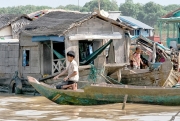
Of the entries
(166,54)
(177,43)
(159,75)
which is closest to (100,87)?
(159,75)

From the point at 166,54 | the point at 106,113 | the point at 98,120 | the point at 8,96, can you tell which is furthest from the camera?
the point at 166,54

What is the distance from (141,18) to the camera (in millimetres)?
71438

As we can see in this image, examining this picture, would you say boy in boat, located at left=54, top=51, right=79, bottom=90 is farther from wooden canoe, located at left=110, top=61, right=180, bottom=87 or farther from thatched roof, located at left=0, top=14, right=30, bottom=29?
thatched roof, located at left=0, top=14, right=30, bottom=29

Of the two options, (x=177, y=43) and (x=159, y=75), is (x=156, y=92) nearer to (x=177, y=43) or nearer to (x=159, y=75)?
(x=159, y=75)

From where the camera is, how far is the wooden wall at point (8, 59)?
17.8 meters

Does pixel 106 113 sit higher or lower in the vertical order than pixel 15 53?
lower

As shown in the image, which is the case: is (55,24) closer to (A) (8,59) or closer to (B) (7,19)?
(A) (8,59)

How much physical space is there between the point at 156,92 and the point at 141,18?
60.0 meters

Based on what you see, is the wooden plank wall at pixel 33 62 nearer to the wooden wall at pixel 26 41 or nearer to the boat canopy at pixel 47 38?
the wooden wall at pixel 26 41

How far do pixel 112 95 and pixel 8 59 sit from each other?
22.1 ft

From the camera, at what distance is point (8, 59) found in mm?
18125

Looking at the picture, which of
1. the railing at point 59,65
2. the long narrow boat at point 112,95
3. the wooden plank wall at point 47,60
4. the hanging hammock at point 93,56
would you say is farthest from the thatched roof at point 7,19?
the long narrow boat at point 112,95

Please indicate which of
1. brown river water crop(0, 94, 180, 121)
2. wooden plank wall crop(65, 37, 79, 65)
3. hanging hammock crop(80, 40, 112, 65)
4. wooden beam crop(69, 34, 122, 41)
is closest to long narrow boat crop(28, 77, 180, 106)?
brown river water crop(0, 94, 180, 121)

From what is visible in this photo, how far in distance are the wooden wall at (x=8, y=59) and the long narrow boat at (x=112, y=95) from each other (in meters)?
4.98
